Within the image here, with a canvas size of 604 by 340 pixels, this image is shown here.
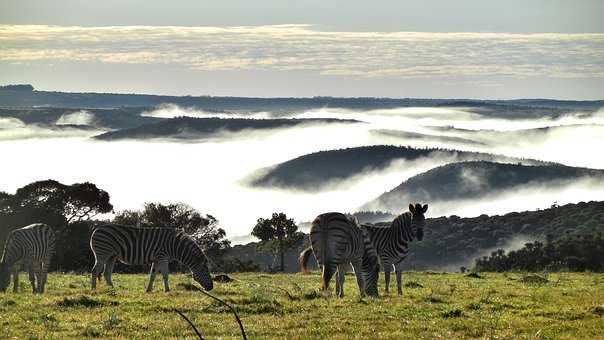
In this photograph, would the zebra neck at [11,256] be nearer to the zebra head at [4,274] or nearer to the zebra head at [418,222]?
the zebra head at [4,274]

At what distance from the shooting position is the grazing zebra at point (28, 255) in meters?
28.6

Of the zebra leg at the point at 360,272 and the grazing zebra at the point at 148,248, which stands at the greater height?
the grazing zebra at the point at 148,248

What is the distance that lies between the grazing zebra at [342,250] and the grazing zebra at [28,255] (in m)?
8.73

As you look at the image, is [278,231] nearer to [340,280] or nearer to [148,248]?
[148,248]

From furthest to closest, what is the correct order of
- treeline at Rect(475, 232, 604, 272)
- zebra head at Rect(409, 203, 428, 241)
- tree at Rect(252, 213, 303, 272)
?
1. tree at Rect(252, 213, 303, 272)
2. treeline at Rect(475, 232, 604, 272)
3. zebra head at Rect(409, 203, 428, 241)

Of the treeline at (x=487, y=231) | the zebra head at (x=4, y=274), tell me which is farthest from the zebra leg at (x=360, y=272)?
the treeline at (x=487, y=231)

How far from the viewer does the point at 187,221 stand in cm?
7988

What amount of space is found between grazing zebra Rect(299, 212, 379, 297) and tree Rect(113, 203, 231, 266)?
4944 centimetres

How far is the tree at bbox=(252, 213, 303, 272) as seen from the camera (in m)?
79.4

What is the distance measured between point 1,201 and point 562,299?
56.4m

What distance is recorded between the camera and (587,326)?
20484 mm

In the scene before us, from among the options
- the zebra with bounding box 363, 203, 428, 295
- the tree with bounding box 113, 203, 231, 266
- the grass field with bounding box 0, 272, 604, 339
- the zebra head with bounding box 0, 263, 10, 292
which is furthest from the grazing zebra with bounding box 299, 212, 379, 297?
the tree with bounding box 113, 203, 231, 266

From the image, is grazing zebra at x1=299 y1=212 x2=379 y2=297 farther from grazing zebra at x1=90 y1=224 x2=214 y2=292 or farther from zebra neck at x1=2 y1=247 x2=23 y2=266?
zebra neck at x1=2 y1=247 x2=23 y2=266

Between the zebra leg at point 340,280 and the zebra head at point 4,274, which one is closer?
the zebra leg at point 340,280
